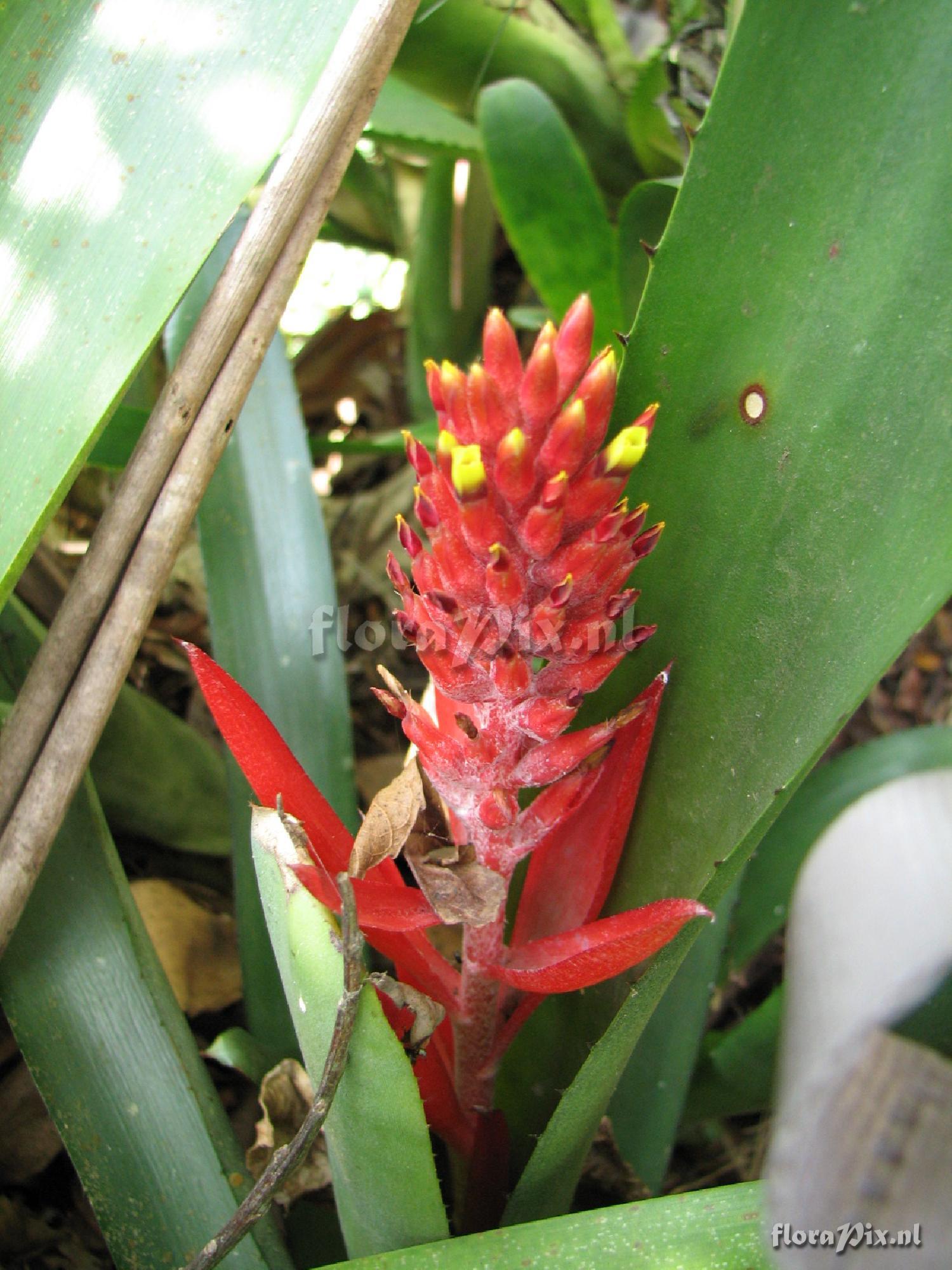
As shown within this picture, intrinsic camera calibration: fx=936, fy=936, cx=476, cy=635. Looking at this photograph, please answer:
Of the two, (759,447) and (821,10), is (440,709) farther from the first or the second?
(821,10)

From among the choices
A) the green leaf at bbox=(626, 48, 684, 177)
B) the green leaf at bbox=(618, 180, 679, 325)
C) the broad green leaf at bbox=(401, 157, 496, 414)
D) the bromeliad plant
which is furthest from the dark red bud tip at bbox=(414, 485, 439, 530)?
the broad green leaf at bbox=(401, 157, 496, 414)

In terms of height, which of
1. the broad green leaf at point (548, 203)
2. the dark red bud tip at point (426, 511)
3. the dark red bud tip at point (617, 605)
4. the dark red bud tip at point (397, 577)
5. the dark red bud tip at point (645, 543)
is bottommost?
the dark red bud tip at point (397, 577)

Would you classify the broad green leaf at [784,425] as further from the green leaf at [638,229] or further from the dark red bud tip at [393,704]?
the green leaf at [638,229]

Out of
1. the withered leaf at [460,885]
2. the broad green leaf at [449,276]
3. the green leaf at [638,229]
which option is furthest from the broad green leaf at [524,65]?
the withered leaf at [460,885]

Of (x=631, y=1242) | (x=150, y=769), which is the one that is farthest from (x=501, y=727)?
(x=150, y=769)

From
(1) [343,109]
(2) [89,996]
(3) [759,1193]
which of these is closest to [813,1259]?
(3) [759,1193]

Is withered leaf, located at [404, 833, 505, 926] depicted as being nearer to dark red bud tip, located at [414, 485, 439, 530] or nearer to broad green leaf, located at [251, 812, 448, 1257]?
broad green leaf, located at [251, 812, 448, 1257]
